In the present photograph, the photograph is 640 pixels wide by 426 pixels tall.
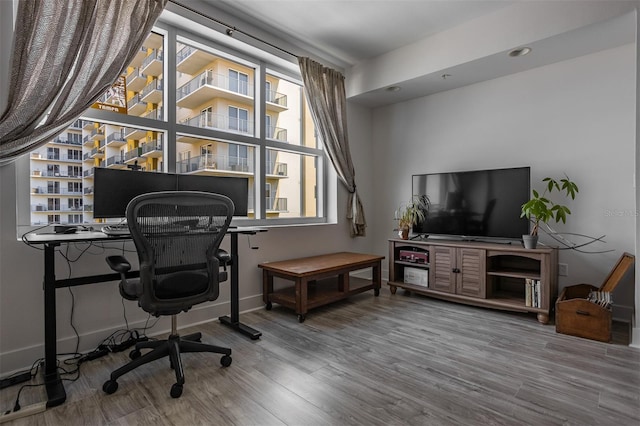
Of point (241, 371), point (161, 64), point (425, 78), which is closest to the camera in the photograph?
point (241, 371)

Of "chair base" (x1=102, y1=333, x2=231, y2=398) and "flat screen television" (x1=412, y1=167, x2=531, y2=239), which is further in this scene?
"flat screen television" (x1=412, y1=167, x2=531, y2=239)

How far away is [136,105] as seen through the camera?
8.64 feet

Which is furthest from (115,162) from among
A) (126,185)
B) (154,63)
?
(154,63)

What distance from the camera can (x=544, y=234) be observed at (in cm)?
323

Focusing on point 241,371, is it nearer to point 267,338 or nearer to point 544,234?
point 267,338

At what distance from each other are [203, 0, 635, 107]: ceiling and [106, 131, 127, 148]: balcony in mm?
1386

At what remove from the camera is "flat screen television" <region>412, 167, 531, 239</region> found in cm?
318

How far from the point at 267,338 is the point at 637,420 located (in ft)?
7.02

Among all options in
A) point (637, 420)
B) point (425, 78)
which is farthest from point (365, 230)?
point (637, 420)

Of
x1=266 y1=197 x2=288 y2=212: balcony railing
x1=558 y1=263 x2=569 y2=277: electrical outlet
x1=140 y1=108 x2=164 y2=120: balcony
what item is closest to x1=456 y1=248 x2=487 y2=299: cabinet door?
x1=558 y1=263 x2=569 y2=277: electrical outlet

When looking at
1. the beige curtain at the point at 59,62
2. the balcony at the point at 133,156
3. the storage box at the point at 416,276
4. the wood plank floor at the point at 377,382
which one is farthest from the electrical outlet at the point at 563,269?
the beige curtain at the point at 59,62

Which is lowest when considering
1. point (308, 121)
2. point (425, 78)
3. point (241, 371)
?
point (241, 371)

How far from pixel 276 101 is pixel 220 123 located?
33.3 inches

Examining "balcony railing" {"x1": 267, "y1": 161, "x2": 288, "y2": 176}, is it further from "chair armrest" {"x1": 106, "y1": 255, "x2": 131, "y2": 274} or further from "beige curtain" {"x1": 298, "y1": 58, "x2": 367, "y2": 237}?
"chair armrest" {"x1": 106, "y1": 255, "x2": 131, "y2": 274}
